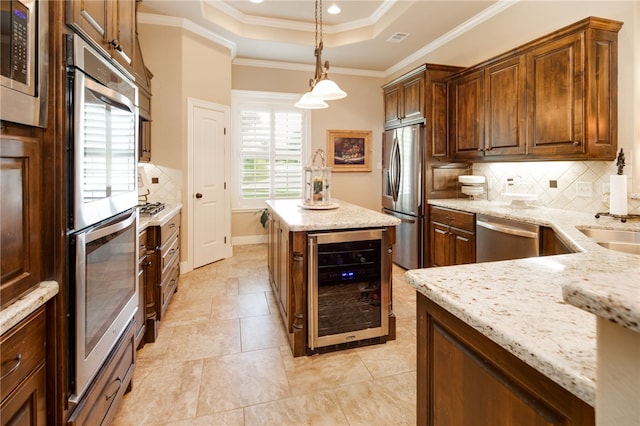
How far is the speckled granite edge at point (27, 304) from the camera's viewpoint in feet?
2.87

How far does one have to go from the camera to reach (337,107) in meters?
5.99

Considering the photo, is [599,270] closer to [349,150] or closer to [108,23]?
[108,23]

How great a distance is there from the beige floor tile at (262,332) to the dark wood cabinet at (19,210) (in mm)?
1713

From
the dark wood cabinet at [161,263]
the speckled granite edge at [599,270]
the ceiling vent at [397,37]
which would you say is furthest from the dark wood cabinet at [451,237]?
the dark wood cabinet at [161,263]

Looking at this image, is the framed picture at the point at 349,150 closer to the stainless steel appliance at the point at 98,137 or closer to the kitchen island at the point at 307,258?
the kitchen island at the point at 307,258

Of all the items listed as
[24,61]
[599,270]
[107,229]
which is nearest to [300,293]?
[107,229]

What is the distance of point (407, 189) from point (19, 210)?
12.8 ft

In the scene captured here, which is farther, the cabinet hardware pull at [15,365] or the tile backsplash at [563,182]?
the tile backsplash at [563,182]

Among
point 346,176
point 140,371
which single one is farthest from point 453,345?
point 346,176

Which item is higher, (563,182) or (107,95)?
(107,95)

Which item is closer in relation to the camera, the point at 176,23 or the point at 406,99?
the point at 176,23

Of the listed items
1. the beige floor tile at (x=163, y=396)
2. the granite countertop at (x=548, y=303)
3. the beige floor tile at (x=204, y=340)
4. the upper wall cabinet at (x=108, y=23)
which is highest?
the upper wall cabinet at (x=108, y=23)

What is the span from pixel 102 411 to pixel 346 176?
16.9 feet

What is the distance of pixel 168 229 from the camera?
2.97 meters
